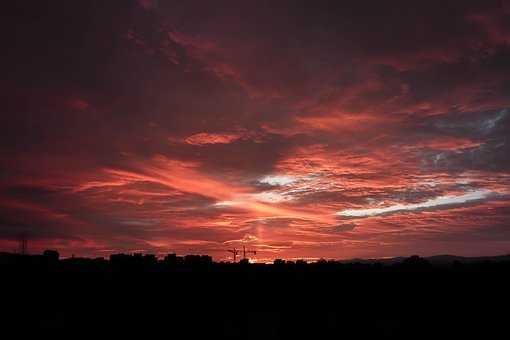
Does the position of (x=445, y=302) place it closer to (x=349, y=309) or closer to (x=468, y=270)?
(x=468, y=270)

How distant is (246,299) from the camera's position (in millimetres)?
27625

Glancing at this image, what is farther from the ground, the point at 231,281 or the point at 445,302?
the point at 231,281

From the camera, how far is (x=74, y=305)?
73.6 ft

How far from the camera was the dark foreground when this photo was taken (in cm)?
2236

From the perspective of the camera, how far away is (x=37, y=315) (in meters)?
21.2

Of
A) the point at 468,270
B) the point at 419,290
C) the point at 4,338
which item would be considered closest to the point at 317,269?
the point at 419,290

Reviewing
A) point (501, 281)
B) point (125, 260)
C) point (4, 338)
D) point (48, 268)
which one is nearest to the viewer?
Answer: point (4, 338)

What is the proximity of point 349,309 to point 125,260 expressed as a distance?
1475 cm

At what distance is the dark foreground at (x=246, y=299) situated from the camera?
2236 cm

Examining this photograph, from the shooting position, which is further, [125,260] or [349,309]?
[349,309]

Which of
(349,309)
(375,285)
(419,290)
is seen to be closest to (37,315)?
(349,309)

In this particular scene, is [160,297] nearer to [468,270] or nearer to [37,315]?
[37,315]

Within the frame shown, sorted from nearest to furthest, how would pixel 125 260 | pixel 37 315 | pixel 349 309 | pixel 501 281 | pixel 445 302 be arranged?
pixel 37 315, pixel 125 260, pixel 349 309, pixel 445 302, pixel 501 281

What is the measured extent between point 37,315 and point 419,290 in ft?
84.1
